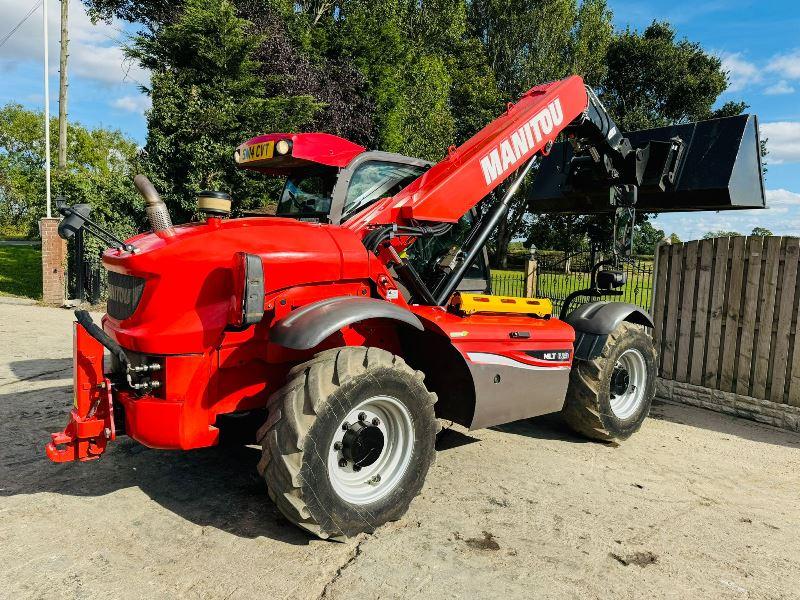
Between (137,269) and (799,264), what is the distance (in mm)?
6323

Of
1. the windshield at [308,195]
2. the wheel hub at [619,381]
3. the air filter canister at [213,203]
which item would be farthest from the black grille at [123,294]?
the wheel hub at [619,381]

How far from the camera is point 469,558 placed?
3189 millimetres

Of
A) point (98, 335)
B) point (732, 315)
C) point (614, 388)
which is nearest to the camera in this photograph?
point (98, 335)

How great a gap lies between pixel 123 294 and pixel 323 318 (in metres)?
1.33

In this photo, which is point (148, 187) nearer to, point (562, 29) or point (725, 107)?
point (562, 29)

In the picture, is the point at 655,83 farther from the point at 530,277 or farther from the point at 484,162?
the point at 484,162

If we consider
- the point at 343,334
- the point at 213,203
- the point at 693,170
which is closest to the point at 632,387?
the point at 693,170

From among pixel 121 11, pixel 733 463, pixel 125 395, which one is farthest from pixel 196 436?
pixel 121 11

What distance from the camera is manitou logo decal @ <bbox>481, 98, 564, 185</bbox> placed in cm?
464

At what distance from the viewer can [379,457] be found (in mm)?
3604

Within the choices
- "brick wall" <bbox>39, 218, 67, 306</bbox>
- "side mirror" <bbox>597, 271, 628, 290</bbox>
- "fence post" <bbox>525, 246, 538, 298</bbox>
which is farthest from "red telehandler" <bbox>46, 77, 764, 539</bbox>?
"brick wall" <bbox>39, 218, 67, 306</bbox>

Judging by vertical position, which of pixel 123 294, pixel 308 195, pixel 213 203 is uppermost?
pixel 308 195

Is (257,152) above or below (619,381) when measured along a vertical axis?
above

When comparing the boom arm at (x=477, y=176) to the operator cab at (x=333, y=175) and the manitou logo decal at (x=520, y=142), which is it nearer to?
the manitou logo decal at (x=520, y=142)
